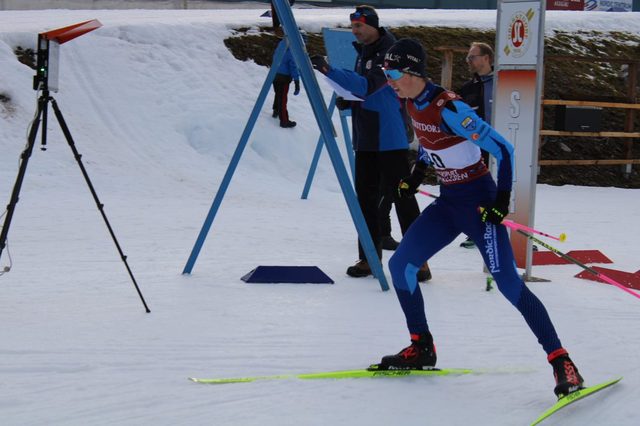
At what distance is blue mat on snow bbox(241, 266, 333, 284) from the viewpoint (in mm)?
6410

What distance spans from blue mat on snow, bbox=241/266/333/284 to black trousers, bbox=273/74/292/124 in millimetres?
6897

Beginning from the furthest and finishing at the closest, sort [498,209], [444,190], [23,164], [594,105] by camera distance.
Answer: [594,105] < [23,164] < [444,190] < [498,209]

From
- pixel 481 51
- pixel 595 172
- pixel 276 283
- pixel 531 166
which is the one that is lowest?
pixel 595 172

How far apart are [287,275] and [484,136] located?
272cm

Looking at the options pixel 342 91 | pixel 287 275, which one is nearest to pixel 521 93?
pixel 342 91

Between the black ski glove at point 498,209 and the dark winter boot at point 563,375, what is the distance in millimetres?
645

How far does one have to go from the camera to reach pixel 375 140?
257 inches

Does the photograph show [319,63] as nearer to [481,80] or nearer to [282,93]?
[481,80]

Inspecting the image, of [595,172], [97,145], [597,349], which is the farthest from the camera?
[595,172]

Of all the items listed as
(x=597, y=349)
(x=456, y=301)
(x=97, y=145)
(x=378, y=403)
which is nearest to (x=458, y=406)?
(x=378, y=403)

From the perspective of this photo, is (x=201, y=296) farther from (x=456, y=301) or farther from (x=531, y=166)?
(x=531, y=166)

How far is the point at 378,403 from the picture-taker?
389 cm

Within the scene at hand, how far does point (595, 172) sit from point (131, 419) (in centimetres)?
1324

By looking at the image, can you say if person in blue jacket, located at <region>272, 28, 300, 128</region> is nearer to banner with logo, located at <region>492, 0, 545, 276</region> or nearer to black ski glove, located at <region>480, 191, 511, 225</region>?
banner with logo, located at <region>492, 0, 545, 276</region>
